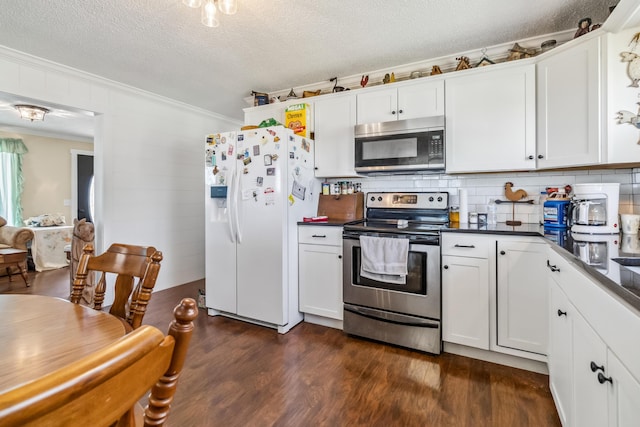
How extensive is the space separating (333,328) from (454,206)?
4.99ft

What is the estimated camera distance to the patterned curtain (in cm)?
526

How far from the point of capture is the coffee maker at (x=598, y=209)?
180 centimetres

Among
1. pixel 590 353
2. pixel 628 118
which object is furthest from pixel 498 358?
pixel 628 118

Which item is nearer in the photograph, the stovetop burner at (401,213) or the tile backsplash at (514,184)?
the tile backsplash at (514,184)

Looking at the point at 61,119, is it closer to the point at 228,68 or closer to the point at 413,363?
the point at 228,68

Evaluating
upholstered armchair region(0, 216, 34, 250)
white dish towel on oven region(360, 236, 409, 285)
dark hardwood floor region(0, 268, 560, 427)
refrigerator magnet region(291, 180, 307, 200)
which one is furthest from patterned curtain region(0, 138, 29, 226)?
white dish towel on oven region(360, 236, 409, 285)

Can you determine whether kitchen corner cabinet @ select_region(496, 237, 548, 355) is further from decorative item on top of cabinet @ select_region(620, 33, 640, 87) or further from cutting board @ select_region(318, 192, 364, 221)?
cutting board @ select_region(318, 192, 364, 221)

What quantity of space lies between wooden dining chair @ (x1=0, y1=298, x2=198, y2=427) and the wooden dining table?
1.31ft

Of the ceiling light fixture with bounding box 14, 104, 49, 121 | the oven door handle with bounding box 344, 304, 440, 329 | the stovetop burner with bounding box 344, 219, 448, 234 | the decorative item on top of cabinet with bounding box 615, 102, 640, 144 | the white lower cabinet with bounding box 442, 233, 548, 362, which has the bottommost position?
the oven door handle with bounding box 344, 304, 440, 329

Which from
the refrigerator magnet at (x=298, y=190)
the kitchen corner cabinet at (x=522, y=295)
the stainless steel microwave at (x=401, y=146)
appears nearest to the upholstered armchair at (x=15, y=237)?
the refrigerator magnet at (x=298, y=190)

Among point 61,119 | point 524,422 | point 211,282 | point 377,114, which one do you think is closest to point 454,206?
point 377,114

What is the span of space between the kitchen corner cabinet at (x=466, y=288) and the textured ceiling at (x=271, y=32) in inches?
60.7

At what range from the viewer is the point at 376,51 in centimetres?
264

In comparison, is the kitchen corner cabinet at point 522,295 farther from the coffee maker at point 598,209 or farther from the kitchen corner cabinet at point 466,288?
the coffee maker at point 598,209
